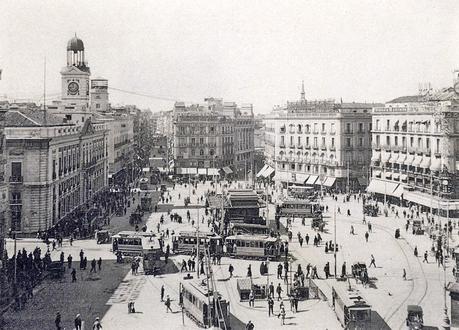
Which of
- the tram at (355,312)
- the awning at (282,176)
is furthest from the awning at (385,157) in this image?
the tram at (355,312)

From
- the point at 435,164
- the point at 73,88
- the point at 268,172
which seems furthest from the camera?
the point at 268,172

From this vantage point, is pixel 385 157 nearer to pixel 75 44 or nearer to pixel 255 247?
pixel 255 247

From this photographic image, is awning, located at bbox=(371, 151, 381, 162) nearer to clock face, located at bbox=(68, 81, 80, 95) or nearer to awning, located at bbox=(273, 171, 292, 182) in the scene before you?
awning, located at bbox=(273, 171, 292, 182)

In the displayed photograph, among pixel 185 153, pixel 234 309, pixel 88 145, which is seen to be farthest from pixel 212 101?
pixel 234 309

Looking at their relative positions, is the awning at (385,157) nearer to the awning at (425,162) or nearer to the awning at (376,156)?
the awning at (376,156)

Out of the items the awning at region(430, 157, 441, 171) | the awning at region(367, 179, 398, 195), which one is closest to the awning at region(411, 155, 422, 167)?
the awning at region(430, 157, 441, 171)

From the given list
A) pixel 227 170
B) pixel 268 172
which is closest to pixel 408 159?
pixel 268 172
